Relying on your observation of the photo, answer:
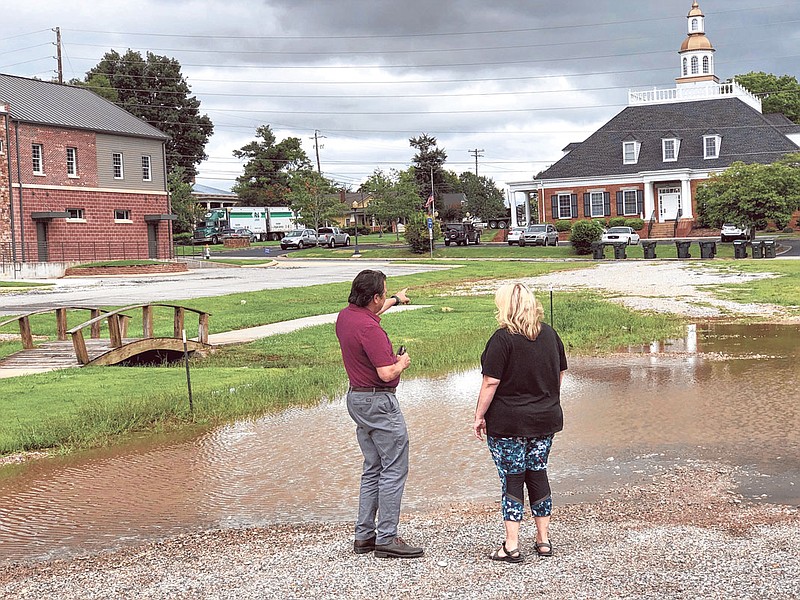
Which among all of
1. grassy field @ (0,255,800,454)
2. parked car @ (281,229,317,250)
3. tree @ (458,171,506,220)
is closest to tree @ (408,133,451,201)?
tree @ (458,171,506,220)

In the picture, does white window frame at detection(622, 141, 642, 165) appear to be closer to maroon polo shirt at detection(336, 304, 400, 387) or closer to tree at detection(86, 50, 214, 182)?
tree at detection(86, 50, 214, 182)

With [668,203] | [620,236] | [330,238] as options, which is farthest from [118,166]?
[668,203]

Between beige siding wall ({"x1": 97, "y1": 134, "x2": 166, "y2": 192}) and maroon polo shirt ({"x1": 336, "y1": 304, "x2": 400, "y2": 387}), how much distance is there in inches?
2164

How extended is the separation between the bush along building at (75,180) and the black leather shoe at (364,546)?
46.3 metres

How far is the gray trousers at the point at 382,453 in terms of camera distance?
669cm

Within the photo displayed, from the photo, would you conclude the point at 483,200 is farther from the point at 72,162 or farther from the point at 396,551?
the point at 396,551

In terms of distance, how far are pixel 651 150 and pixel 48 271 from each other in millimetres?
43446

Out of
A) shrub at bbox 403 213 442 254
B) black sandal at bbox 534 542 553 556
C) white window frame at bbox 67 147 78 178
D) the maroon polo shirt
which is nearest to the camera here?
black sandal at bbox 534 542 553 556

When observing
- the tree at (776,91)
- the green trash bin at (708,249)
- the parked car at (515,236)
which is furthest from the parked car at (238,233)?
the tree at (776,91)

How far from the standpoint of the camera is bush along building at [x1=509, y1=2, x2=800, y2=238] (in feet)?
228

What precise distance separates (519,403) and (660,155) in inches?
2725

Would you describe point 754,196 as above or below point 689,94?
below

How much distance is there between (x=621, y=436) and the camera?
36.0ft

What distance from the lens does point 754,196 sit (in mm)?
52812
